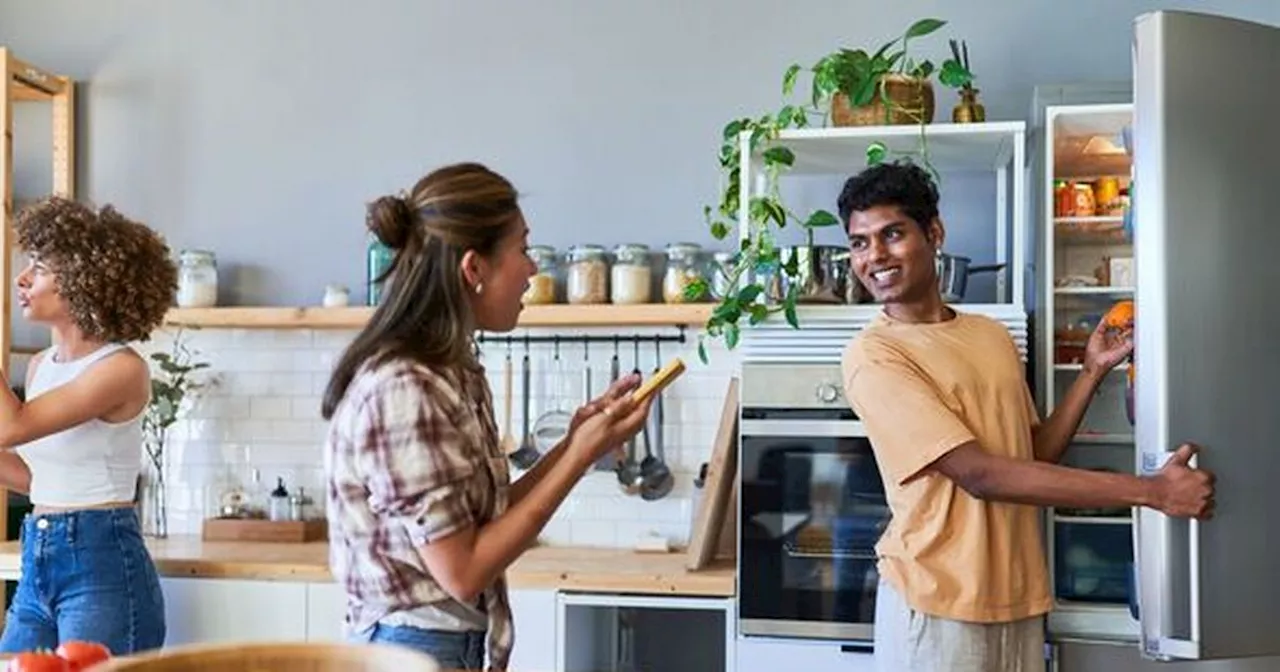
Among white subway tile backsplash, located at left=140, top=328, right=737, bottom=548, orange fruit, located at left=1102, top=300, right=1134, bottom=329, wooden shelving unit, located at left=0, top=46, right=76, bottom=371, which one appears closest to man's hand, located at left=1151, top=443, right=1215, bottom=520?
orange fruit, located at left=1102, top=300, right=1134, bottom=329

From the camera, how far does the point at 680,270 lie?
365 cm

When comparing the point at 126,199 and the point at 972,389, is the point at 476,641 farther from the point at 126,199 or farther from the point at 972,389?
the point at 126,199

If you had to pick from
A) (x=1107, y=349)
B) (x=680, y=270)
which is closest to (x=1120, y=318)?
(x=1107, y=349)

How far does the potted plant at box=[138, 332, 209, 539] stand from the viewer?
13.1 ft

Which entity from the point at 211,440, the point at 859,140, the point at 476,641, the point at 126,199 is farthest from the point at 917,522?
the point at 126,199

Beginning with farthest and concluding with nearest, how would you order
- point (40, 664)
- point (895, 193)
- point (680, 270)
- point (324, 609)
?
1. point (680, 270)
2. point (324, 609)
3. point (895, 193)
4. point (40, 664)

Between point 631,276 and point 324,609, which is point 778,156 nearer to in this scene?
point 631,276

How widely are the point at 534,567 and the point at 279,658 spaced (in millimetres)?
2290

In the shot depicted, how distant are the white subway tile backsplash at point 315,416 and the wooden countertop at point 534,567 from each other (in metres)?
0.14

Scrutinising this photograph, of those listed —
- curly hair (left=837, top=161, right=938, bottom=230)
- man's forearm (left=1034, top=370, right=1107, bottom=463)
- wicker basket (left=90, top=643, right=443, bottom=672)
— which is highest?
curly hair (left=837, top=161, right=938, bottom=230)

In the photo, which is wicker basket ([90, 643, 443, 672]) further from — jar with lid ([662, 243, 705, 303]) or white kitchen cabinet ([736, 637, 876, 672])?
jar with lid ([662, 243, 705, 303])

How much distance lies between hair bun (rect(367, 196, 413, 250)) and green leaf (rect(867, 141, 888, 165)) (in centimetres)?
172

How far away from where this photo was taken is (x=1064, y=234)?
11.1 feet

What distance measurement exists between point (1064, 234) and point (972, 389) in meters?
1.32
